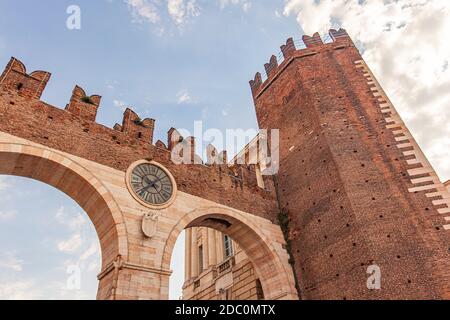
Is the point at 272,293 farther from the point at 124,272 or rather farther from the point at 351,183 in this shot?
the point at 124,272

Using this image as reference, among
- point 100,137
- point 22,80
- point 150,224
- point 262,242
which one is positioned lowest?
point 150,224

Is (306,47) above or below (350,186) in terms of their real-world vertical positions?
above

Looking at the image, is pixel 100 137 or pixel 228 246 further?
pixel 228 246

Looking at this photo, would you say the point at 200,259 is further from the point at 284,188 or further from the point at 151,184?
the point at 151,184

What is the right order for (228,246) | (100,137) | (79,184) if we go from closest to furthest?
(79,184) < (100,137) < (228,246)

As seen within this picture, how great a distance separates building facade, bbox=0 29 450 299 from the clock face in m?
0.04

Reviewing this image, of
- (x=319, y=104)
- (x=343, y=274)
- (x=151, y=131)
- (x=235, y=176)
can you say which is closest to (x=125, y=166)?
(x=151, y=131)

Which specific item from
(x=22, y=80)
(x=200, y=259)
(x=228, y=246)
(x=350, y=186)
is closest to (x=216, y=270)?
(x=228, y=246)

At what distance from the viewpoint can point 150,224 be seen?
33.8ft

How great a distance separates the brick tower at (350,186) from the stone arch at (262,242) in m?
0.55

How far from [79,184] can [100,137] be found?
75.1 inches

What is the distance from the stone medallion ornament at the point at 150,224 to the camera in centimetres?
1010

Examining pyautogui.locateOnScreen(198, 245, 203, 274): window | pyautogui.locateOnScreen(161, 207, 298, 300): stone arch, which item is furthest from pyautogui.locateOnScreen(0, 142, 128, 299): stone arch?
pyautogui.locateOnScreen(198, 245, 203, 274): window

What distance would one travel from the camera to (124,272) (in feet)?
30.2
